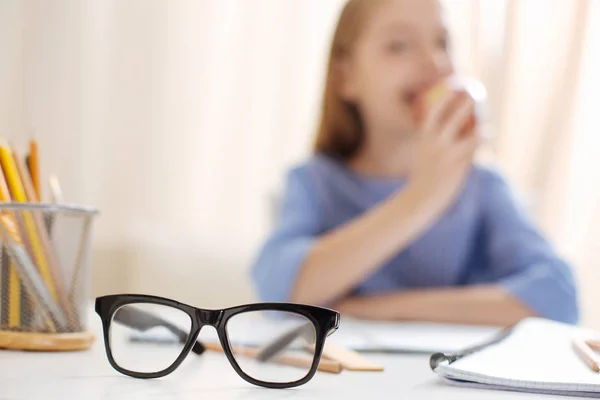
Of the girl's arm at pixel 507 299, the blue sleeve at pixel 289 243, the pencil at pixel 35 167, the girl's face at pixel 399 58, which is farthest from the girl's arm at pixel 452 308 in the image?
the pencil at pixel 35 167

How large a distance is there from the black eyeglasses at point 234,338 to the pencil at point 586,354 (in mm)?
167

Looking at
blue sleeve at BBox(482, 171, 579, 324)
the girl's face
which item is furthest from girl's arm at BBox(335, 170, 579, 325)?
the girl's face

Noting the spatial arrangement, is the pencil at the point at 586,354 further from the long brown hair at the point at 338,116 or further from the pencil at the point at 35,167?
the long brown hair at the point at 338,116

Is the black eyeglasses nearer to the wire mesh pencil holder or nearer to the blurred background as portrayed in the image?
the wire mesh pencil holder

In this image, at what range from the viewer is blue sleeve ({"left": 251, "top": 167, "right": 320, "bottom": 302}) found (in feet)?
3.09

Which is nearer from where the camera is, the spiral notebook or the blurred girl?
the spiral notebook

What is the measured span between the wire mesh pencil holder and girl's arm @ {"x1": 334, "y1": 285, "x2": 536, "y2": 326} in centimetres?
51

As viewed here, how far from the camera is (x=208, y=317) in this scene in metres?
0.41

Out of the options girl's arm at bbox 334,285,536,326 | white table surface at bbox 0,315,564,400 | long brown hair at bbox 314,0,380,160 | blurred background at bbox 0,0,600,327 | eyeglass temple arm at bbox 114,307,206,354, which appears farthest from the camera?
blurred background at bbox 0,0,600,327

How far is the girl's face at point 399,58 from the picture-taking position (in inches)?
42.8

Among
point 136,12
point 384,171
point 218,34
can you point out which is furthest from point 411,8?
point 136,12

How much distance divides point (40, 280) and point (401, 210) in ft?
1.76

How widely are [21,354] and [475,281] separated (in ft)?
2.74

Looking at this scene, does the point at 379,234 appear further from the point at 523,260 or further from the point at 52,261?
the point at 52,261
